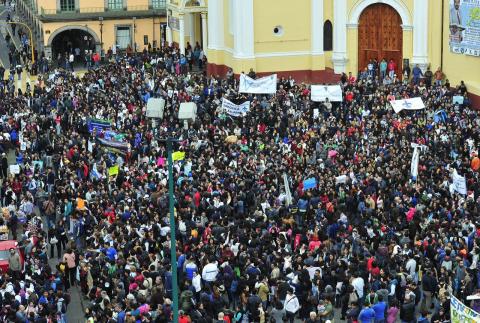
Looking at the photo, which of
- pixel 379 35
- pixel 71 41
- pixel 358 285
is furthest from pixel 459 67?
pixel 71 41

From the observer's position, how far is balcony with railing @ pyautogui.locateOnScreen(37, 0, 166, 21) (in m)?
72.5

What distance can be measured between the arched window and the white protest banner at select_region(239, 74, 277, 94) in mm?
8359

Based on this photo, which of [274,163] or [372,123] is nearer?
[274,163]

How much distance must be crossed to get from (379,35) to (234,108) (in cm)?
1213

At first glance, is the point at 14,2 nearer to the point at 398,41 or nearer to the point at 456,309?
the point at 398,41

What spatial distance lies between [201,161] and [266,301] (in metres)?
11.9

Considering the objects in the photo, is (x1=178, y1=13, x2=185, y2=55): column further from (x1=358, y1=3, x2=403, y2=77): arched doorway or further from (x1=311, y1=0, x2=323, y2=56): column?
(x1=358, y1=3, x2=403, y2=77): arched doorway

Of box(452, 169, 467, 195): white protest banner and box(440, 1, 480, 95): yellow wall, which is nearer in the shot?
box(452, 169, 467, 195): white protest banner

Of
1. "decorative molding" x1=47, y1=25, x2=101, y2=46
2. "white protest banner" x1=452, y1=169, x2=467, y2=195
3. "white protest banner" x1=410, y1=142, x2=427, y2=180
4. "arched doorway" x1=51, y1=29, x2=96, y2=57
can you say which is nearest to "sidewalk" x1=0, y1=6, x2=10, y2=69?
"decorative molding" x1=47, y1=25, x2=101, y2=46

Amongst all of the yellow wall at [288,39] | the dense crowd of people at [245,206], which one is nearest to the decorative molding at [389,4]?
the yellow wall at [288,39]

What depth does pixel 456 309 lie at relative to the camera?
2127cm

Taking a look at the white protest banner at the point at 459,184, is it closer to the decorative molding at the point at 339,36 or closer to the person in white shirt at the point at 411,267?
the person in white shirt at the point at 411,267

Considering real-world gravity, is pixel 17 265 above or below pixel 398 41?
below

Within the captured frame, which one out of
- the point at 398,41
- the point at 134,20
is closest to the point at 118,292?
the point at 398,41
